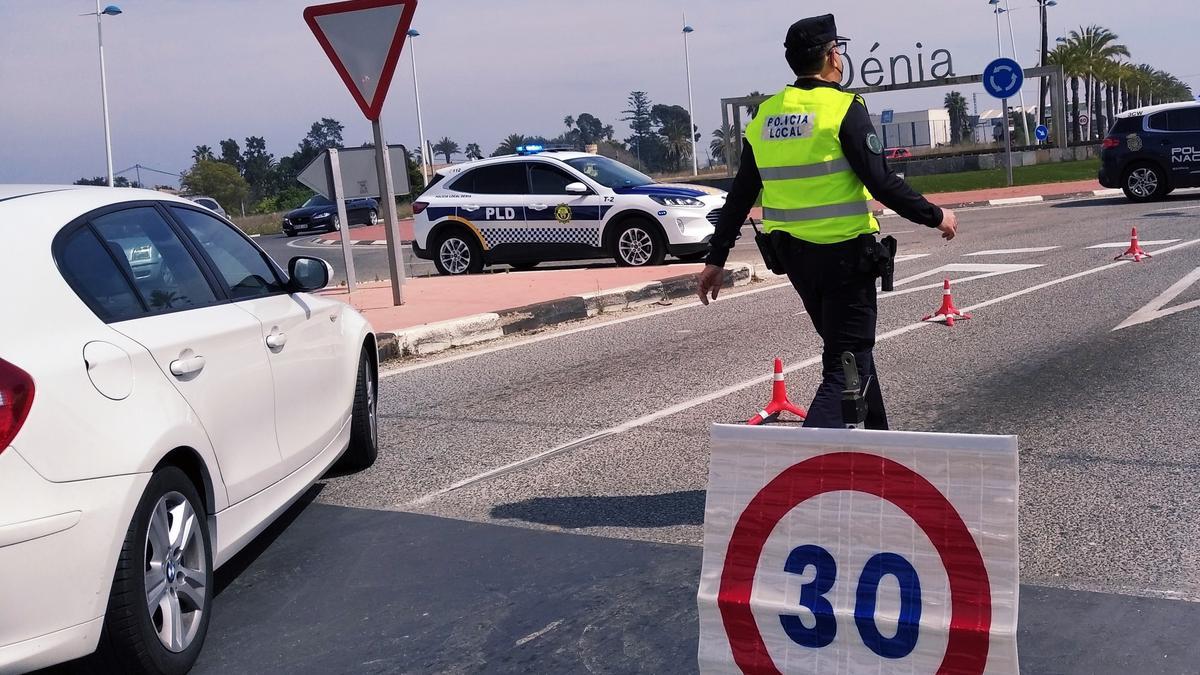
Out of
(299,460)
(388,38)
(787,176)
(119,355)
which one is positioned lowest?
(299,460)

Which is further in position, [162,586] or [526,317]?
[526,317]

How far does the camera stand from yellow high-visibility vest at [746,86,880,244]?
14.5 feet

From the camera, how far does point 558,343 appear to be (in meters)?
10.3

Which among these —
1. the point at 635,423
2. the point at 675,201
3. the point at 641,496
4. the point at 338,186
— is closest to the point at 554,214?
Answer: the point at 675,201

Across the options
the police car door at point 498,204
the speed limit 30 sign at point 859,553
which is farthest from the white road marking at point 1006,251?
the speed limit 30 sign at point 859,553

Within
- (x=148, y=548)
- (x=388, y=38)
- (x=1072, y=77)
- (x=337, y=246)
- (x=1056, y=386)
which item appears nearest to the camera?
(x=148, y=548)

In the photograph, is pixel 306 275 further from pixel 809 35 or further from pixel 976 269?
pixel 976 269

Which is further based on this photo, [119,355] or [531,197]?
[531,197]

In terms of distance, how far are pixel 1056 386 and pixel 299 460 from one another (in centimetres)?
448

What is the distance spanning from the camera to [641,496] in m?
5.42

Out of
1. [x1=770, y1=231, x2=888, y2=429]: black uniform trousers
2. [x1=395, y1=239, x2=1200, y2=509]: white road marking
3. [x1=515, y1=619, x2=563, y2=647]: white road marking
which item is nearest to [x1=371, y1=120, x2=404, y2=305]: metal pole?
[x1=395, y1=239, x2=1200, y2=509]: white road marking

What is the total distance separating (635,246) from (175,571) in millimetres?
12348

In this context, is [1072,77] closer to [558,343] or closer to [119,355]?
[558,343]

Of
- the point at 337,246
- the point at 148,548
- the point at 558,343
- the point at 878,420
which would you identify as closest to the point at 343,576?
the point at 148,548
